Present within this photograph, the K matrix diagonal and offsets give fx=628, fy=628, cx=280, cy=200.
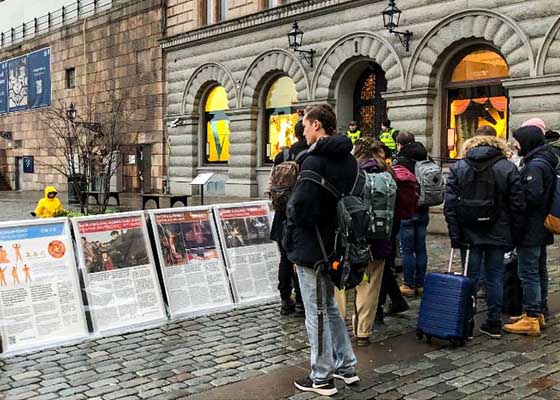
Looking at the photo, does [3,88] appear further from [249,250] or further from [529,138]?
[529,138]

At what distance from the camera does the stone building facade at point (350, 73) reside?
1411cm

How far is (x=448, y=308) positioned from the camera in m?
Result: 5.89

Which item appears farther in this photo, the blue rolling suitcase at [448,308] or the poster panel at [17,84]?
the poster panel at [17,84]

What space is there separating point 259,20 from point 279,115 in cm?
322

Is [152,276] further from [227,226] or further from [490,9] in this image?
[490,9]

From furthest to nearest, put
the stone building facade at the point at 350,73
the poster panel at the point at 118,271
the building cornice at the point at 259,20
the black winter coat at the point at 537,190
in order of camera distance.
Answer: the building cornice at the point at 259,20 → the stone building facade at the point at 350,73 → the poster panel at the point at 118,271 → the black winter coat at the point at 537,190

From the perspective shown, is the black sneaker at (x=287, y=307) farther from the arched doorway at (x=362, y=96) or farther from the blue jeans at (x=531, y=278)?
the arched doorway at (x=362, y=96)

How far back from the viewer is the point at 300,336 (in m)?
6.41

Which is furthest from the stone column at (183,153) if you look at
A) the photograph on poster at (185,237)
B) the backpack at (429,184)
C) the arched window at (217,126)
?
the backpack at (429,184)

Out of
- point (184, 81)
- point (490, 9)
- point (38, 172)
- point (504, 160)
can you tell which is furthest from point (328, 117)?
point (38, 172)

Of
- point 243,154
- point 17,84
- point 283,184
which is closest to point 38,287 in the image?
→ point 283,184

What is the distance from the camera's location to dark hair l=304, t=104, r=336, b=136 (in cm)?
492

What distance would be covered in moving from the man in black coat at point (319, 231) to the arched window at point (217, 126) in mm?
18737

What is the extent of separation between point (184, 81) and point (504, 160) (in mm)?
20261
